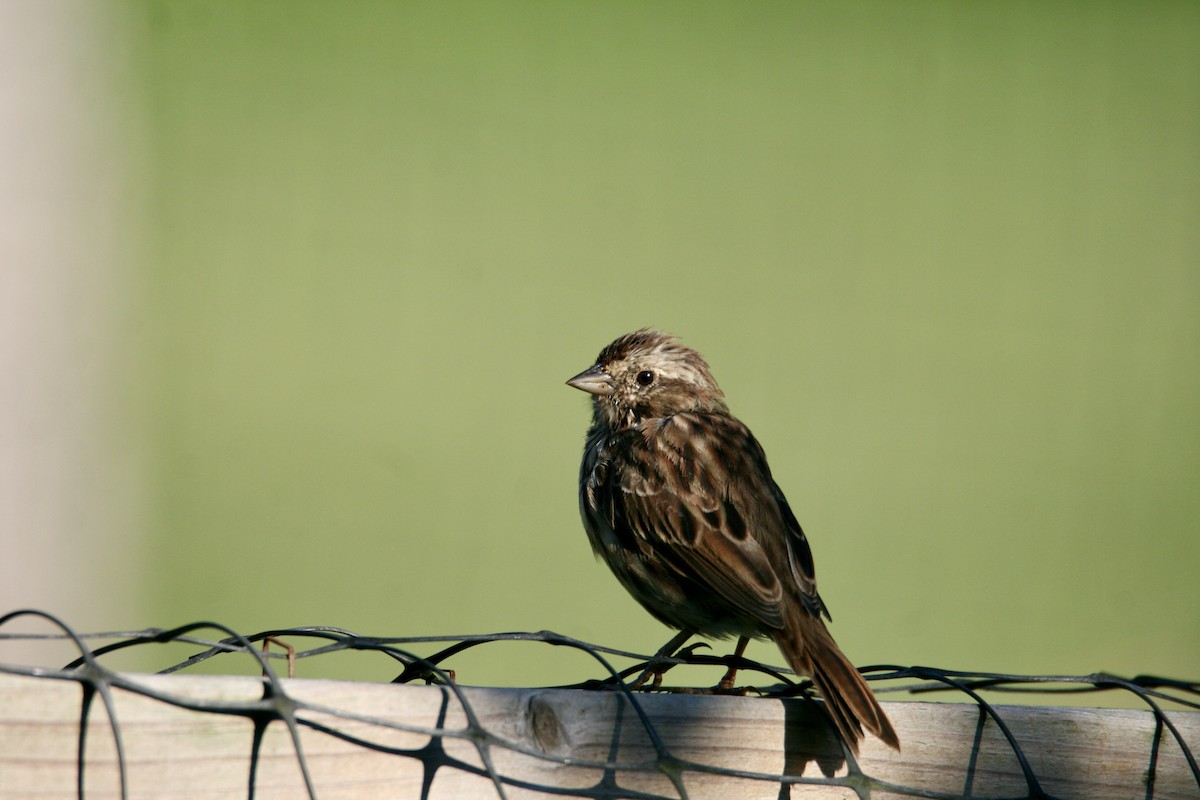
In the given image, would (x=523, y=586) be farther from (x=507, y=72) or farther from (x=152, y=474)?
(x=507, y=72)

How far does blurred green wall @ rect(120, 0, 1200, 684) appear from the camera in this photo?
6.45 metres

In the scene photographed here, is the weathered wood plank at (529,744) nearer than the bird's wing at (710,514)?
Yes

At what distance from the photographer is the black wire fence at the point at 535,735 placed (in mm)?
1766

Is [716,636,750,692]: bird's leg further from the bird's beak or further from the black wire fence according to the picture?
the bird's beak

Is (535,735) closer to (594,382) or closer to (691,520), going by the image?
(691,520)

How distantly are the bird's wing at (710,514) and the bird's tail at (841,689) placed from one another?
10.9 inches

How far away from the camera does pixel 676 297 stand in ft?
21.9

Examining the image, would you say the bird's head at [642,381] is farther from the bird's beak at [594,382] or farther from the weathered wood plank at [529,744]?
the weathered wood plank at [529,744]

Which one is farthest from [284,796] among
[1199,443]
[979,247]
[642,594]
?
[1199,443]

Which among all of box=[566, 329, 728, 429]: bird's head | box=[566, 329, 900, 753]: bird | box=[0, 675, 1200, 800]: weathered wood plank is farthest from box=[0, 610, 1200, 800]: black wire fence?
box=[566, 329, 728, 429]: bird's head

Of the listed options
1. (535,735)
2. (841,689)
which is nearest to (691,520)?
(841,689)

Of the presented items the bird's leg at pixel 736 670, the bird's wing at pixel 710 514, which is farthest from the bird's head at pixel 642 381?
the bird's leg at pixel 736 670

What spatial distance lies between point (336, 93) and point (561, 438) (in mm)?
2075

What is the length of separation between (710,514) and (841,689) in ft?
4.66
